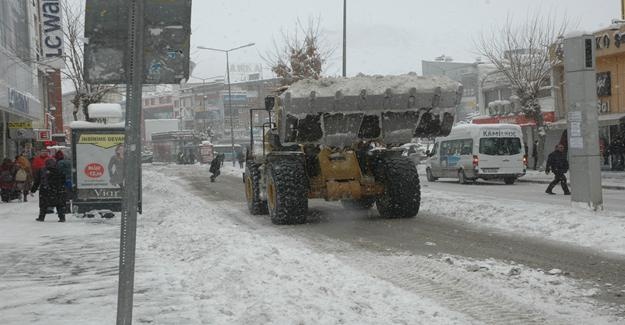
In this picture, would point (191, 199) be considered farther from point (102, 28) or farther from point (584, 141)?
point (102, 28)

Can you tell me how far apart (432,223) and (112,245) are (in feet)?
20.3

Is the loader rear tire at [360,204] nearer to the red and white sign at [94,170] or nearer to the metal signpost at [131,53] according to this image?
the red and white sign at [94,170]

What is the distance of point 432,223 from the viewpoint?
13.7 meters

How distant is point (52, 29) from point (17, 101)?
4361 mm

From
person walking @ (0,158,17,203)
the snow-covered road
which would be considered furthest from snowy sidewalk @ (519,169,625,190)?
person walking @ (0,158,17,203)

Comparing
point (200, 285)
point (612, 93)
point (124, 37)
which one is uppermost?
point (612, 93)

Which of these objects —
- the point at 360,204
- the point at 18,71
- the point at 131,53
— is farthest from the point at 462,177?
the point at 131,53

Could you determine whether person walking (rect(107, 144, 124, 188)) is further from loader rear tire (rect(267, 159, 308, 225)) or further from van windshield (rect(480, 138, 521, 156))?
van windshield (rect(480, 138, 521, 156))

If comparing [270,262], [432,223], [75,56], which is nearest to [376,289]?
[270,262]

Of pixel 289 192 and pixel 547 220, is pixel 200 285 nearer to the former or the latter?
pixel 289 192

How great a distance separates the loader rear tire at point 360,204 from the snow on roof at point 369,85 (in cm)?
385

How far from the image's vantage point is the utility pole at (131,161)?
164 inches

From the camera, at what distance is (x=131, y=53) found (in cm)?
426

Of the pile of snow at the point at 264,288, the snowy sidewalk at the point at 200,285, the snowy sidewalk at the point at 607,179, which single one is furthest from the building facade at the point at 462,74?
the pile of snow at the point at 264,288
